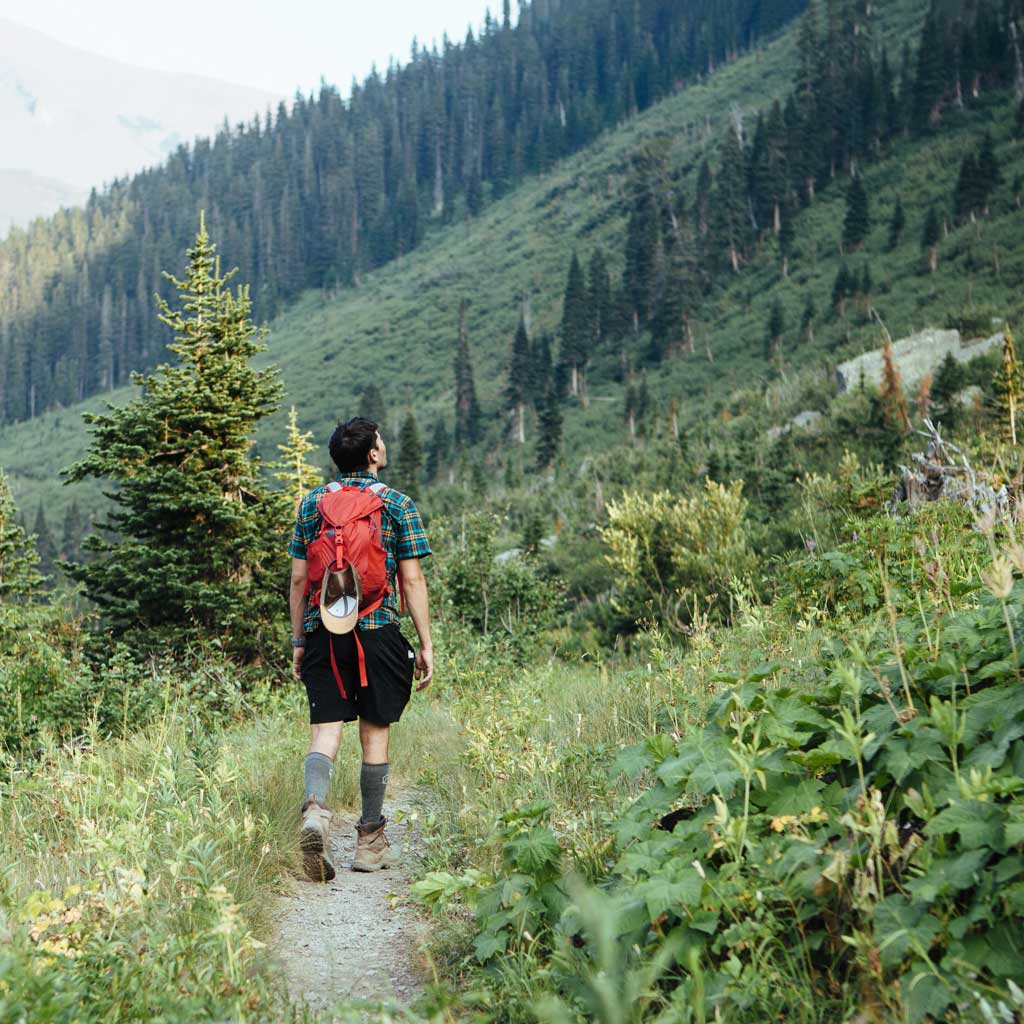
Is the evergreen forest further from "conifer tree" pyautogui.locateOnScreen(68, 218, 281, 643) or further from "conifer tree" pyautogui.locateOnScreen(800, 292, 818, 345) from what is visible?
"conifer tree" pyautogui.locateOnScreen(800, 292, 818, 345)

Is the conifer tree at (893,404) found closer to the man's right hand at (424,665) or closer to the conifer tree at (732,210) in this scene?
A: the man's right hand at (424,665)

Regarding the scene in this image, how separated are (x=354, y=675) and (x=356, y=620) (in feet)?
1.13

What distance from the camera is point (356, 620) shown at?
384 centimetres

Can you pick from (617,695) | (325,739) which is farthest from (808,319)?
(325,739)

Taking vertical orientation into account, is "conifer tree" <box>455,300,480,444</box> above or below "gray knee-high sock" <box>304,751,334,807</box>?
above

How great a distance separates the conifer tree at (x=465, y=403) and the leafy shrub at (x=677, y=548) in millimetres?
46072

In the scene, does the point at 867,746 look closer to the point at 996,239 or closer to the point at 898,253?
the point at 996,239

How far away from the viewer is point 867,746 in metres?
2.29

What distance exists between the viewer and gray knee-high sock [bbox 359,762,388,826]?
413 cm

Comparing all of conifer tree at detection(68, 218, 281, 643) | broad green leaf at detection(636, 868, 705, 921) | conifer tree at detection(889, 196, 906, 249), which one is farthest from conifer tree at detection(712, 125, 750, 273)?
broad green leaf at detection(636, 868, 705, 921)

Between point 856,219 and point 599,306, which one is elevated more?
A: point 856,219

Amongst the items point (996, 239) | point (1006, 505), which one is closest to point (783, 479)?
point (1006, 505)

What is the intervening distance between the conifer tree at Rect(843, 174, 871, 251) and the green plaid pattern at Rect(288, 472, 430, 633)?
51695 mm

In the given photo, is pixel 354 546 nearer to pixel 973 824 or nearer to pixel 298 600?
pixel 298 600
